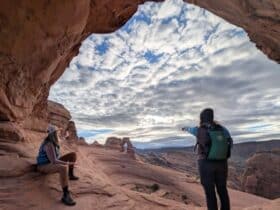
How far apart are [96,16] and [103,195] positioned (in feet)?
26.1

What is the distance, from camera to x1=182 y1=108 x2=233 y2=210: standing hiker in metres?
6.68

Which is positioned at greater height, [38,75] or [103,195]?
[38,75]

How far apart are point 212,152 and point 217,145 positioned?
158 mm

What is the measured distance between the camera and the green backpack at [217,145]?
666cm

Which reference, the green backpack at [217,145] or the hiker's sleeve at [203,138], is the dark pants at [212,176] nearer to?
the green backpack at [217,145]

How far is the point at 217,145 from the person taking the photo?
6.67 m

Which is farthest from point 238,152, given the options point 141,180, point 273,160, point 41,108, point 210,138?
point 210,138

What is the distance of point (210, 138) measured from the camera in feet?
22.0

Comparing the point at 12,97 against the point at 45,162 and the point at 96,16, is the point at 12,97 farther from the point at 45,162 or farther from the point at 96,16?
the point at 96,16

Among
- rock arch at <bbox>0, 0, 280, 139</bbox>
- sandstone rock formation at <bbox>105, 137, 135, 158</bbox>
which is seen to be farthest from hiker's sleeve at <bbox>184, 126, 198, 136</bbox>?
sandstone rock formation at <bbox>105, 137, 135, 158</bbox>

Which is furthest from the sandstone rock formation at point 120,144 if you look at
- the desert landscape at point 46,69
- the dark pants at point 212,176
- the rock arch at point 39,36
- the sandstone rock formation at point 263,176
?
the dark pants at point 212,176

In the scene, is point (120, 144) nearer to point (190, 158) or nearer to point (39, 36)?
point (39, 36)

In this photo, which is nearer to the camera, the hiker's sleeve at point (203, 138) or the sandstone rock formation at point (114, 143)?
the hiker's sleeve at point (203, 138)

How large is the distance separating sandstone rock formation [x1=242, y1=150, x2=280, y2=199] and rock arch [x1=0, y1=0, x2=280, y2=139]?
2654 cm
